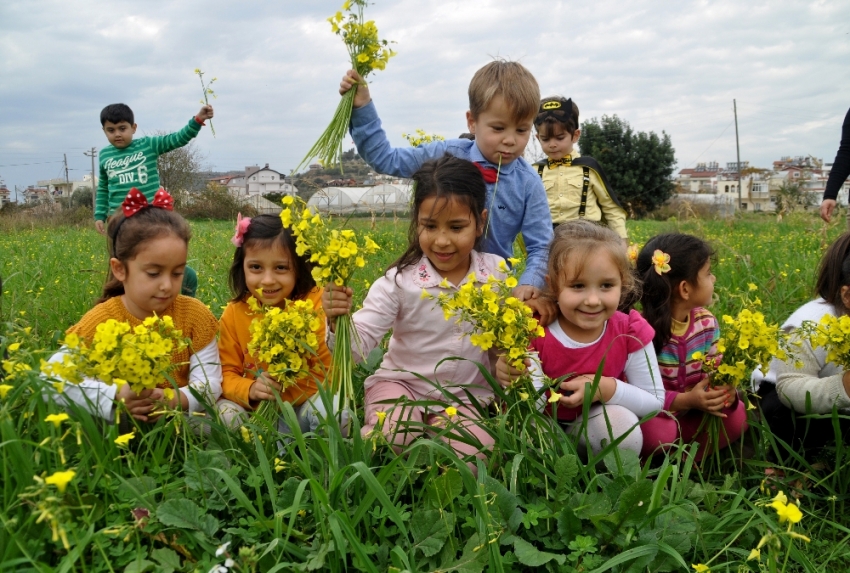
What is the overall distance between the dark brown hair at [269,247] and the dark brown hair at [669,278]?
4.57 feet

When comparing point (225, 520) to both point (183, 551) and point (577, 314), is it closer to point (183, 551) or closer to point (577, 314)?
point (183, 551)

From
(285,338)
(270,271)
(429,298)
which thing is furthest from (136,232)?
(429,298)

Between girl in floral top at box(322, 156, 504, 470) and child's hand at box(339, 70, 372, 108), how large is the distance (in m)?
0.35

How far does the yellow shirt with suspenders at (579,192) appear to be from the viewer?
4.13 metres

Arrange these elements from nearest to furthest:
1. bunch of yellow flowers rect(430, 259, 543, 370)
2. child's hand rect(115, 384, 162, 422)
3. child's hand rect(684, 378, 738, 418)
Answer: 1. bunch of yellow flowers rect(430, 259, 543, 370)
2. child's hand rect(115, 384, 162, 422)
3. child's hand rect(684, 378, 738, 418)

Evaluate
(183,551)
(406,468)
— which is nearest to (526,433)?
(406,468)

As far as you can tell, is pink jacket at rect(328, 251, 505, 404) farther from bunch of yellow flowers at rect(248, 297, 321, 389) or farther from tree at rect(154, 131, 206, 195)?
tree at rect(154, 131, 206, 195)

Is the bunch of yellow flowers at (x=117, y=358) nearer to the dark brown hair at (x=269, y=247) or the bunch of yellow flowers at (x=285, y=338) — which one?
the bunch of yellow flowers at (x=285, y=338)

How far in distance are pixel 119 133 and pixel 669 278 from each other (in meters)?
4.06

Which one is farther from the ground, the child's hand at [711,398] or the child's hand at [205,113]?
the child's hand at [205,113]

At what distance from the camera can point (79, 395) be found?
225 centimetres

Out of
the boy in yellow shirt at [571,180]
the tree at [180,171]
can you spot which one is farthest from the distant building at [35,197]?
the boy in yellow shirt at [571,180]

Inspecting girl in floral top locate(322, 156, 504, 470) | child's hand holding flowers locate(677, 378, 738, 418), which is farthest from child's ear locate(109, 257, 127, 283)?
child's hand holding flowers locate(677, 378, 738, 418)

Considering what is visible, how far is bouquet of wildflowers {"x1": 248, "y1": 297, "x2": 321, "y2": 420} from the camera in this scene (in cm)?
206
